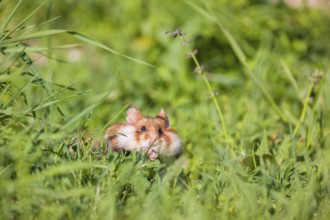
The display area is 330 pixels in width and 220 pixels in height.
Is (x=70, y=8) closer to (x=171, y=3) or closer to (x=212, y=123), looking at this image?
(x=171, y=3)

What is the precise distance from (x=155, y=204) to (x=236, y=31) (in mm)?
3061

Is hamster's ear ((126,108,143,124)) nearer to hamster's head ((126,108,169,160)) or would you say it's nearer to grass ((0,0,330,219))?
hamster's head ((126,108,169,160))

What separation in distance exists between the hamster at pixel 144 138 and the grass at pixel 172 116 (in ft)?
0.24

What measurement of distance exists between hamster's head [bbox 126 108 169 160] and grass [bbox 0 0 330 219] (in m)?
0.10

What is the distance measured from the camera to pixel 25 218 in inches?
93.2

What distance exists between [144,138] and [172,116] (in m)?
1.32

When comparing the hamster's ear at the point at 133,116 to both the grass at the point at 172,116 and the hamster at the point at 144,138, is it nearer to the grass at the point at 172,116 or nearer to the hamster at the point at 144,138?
the hamster at the point at 144,138

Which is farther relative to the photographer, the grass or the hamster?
the hamster

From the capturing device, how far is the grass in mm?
2520

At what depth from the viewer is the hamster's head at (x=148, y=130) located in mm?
2998

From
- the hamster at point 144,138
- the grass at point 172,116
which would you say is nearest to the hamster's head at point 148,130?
the hamster at point 144,138

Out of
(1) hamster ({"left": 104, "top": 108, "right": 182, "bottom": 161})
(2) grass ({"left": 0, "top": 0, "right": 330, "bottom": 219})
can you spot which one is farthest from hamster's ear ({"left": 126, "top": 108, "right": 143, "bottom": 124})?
(2) grass ({"left": 0, "top": 0, "right": 330, "bottom": 219})

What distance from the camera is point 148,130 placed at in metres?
3.08

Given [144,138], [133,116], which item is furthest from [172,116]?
[144,138]
